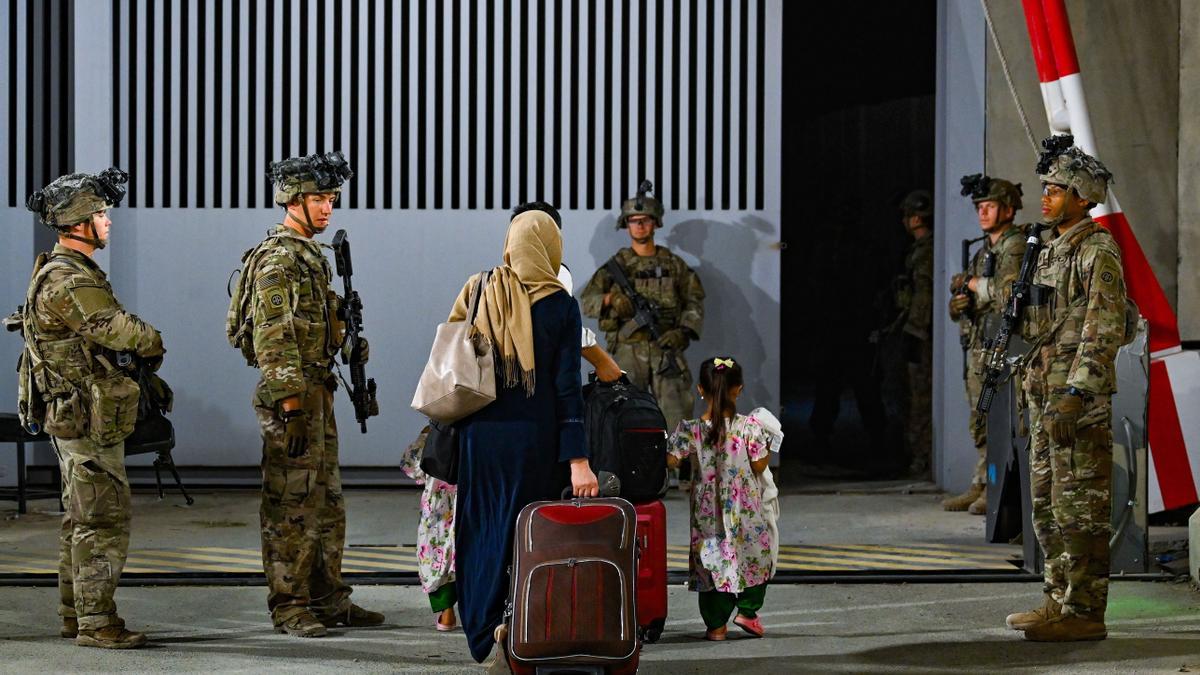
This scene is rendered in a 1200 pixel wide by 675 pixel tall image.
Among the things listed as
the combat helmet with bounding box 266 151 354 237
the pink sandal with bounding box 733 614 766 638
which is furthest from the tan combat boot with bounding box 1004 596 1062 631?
the combat helmet with bounding box 266 151 354 237

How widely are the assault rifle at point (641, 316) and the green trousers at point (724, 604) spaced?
399 cm

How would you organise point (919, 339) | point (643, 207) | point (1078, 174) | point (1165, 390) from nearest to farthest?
point (1078, 174) → point (1165, 390) → point (643, 207) → point (919, 339)

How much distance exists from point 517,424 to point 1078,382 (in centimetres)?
223

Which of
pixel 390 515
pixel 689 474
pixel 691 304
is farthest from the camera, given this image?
pixel 691 304

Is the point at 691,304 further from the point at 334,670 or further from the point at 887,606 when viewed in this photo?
the point at 334,670

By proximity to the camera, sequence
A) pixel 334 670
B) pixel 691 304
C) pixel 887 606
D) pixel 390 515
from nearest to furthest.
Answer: pixel 334 670 → pixel 887 606 → pixel 390 515 → pixel 691 304

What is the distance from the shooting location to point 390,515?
29.5ft

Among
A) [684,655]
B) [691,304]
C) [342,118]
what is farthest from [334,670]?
[342,118]

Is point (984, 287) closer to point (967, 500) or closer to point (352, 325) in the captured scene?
point (967, 500)

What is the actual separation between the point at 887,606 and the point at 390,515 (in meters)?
3.59

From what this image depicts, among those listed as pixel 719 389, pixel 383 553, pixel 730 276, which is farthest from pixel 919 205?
pixel 719 389

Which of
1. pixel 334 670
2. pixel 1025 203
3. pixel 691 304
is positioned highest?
pixel 1025 203

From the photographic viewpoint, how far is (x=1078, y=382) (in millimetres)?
5656

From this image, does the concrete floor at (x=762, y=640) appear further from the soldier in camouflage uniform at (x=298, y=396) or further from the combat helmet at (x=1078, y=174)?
the combat helmet at (x=1078, y=174)
